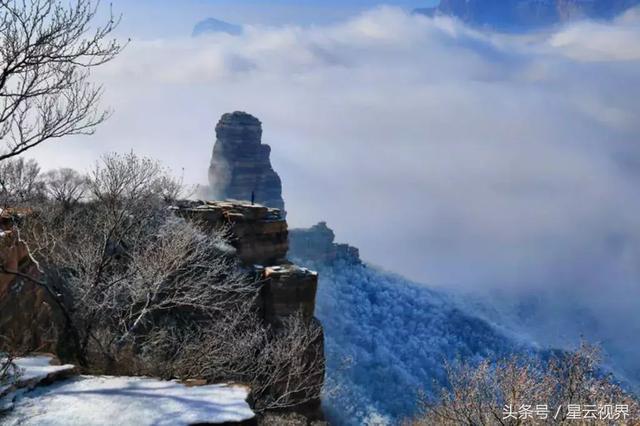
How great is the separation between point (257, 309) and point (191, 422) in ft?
52.0

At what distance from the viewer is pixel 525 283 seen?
121 meters

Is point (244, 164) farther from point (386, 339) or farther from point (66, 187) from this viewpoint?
point (66, 187)

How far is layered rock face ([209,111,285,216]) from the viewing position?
316 feet

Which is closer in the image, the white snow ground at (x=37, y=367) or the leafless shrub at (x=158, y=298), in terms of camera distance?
the white snow ground at (x=37, y=367)

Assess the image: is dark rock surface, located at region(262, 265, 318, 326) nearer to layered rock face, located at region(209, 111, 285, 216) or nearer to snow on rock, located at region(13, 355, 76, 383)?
snow on rock, located at region(13, 355, 76, 383)

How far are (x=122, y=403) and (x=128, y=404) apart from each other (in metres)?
0.11

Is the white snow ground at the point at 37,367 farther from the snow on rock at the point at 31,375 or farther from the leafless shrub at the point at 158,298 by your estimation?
the leafless shrub at the point at 158,298

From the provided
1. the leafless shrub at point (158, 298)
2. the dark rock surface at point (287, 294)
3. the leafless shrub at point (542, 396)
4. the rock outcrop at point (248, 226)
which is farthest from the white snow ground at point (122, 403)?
the rock outcrop at point (248, 226)

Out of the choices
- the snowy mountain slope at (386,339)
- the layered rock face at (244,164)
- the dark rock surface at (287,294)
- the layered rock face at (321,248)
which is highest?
the layered rock face at (244,164)

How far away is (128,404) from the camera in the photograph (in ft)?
21.6

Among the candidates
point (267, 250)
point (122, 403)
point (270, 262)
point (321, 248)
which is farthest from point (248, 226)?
point (321, 248)

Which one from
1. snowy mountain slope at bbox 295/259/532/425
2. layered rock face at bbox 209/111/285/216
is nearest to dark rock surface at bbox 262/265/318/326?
snowy mountain slope at bbox 295/259/532/425

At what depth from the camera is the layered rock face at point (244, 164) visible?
96188 mm

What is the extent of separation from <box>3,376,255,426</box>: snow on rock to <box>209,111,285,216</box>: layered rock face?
8790 centimetres
